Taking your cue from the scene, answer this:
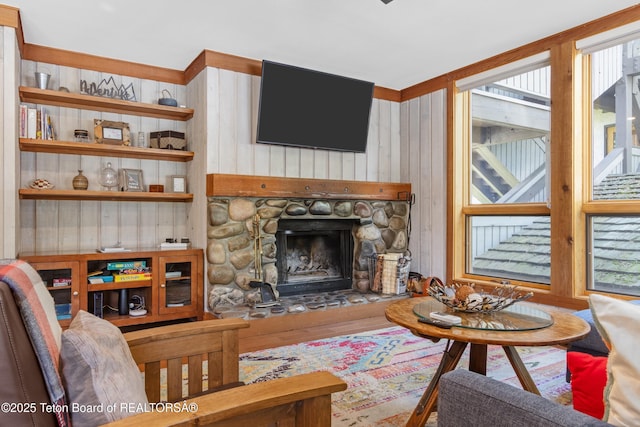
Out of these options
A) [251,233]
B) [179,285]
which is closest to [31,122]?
[179,285]

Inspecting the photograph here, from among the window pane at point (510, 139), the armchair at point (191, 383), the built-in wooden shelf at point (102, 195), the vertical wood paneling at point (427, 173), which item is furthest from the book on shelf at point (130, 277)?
the window pane at point (510, 139)

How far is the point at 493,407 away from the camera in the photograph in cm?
101

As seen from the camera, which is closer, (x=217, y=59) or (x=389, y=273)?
(x=217, y=59)

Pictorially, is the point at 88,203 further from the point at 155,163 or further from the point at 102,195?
the point at 155,163

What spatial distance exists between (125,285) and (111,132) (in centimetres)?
134

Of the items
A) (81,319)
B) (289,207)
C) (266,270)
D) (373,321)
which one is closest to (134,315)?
(266,270)

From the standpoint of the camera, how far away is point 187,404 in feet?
3.18

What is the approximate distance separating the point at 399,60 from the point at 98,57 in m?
2.72

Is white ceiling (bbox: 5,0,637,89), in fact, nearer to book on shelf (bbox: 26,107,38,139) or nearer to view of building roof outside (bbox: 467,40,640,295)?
view of building roof outside (bbox: 467,40,640,295)

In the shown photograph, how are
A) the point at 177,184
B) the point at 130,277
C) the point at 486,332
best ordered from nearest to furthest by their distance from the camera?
the point at 486,332, the point at 130,277, the point at 177,184

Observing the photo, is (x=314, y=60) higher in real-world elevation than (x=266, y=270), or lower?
higher

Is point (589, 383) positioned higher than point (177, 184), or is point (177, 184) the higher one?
point (177, 184)

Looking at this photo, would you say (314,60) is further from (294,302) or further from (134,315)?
(134,315)

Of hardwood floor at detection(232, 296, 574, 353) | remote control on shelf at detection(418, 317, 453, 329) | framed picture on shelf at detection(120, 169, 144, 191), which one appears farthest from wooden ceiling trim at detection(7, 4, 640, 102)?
remote control on shelf at detection(418, 317, 453, 329)
